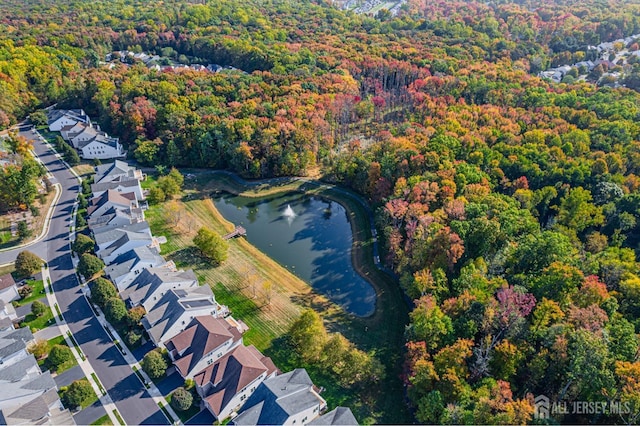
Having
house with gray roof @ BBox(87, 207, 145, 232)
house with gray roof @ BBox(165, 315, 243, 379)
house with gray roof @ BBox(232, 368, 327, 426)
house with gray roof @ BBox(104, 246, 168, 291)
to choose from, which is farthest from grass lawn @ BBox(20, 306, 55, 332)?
house with gray roof @ BBox(232, 368, 327, 426)

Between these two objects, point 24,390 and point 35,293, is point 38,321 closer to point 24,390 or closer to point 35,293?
point 35,293

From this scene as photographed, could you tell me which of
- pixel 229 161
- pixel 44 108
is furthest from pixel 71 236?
pixel 44 108

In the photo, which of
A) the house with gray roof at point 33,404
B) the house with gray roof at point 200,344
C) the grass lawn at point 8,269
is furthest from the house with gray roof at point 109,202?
the house with gray roof at point 33,404

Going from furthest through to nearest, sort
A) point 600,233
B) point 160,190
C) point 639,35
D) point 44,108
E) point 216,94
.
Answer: point 639,35 < point 44,108 < point 216,94 < point 160,190 < point 600,233

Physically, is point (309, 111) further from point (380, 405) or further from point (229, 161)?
point (380, 405)

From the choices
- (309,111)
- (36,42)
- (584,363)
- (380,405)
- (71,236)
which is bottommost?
(380,405)

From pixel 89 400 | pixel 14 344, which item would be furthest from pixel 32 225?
pixel 89 400

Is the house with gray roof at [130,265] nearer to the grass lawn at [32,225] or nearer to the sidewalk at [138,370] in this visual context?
the sidewalk at [138,370]
